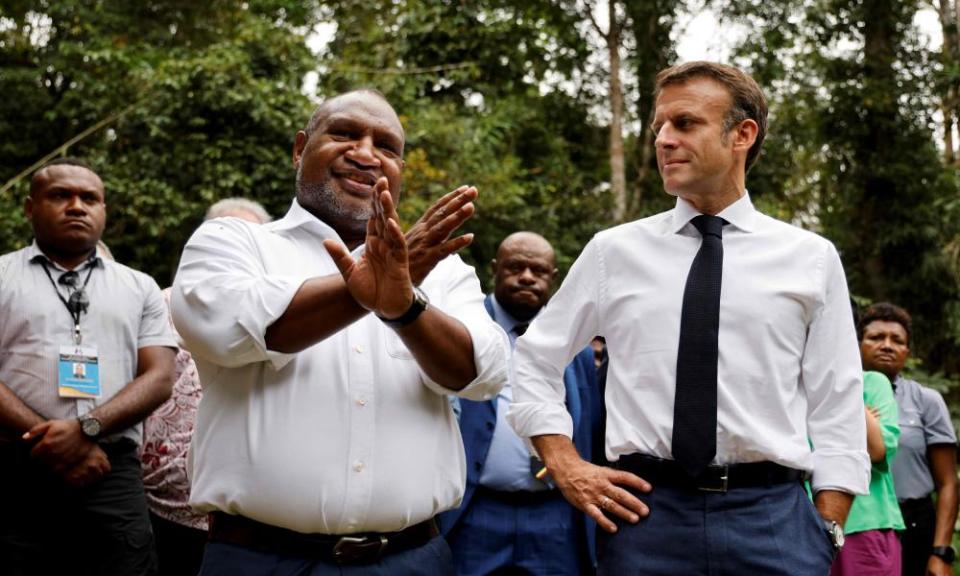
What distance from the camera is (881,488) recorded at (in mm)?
5152

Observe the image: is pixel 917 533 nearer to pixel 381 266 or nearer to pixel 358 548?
pixel 358 548

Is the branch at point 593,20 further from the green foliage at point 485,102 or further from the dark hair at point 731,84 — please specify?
the dark hair at point 731,84

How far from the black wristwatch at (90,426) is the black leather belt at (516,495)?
1.60m

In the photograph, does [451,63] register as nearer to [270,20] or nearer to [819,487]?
[270,20]

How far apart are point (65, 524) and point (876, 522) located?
146 inches

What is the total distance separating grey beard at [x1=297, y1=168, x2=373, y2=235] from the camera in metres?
2.77

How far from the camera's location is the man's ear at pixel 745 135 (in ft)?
9.65

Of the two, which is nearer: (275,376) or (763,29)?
(275,376)

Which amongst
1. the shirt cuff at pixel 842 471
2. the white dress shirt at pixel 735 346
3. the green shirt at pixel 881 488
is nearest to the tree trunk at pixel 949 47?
the green shirt at pixel 881 488

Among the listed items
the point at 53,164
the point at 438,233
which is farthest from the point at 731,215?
the point at 53,164

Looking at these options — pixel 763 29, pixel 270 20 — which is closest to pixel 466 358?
pixel 270 20

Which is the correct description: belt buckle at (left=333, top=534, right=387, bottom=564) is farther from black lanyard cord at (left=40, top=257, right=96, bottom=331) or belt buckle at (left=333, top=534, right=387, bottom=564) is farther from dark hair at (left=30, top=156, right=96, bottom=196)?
dark hair at (left=30, top=156, right=96, bottom=196)

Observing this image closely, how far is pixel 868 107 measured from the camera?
1407cm

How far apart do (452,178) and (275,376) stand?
10.0m
